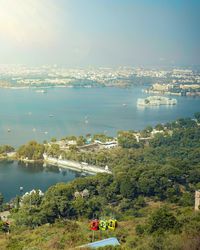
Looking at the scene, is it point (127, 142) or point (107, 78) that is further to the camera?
point (107, 78)

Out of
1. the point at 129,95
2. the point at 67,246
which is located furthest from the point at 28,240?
the point at 129,95

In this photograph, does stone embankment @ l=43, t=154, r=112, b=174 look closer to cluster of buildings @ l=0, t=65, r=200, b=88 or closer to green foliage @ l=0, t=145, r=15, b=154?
green foliage @ l=0, t=145, r=15, b=154

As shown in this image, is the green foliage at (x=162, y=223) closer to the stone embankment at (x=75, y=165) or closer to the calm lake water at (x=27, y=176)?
the calm lake water at (x=27, y=176)

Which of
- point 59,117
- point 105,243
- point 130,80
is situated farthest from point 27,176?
point 130,80

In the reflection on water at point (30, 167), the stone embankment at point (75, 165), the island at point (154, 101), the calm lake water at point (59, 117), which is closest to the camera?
the calm lake water at point (59, 117)

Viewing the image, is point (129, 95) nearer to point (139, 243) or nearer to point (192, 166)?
point (192, 166)

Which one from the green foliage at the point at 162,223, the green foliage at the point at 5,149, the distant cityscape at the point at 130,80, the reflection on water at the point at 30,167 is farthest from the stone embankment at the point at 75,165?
the distant cityscape at the point at 130,80

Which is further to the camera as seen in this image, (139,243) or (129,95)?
(129,95)

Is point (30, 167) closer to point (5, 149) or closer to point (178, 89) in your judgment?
point (5, 149)

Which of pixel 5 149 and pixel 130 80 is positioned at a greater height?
pixel 130 80
